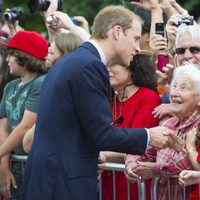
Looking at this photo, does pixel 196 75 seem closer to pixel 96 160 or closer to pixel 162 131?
pixel 162 131

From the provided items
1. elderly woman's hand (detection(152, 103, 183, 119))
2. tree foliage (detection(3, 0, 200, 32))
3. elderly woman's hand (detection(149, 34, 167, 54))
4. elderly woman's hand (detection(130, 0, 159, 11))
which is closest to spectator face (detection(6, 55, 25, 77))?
elderly woman's hand (detection(149, 34, 167, 54))

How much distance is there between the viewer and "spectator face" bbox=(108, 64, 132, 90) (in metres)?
7.04

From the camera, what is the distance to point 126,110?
698cm

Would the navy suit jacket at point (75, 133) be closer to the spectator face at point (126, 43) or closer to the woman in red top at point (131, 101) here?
the spectator face at point (126, 43)

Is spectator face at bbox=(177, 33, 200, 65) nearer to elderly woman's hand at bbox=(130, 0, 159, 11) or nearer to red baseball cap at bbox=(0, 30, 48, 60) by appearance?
elderly woman's hand at bbox=(130, 0, 159, 11)

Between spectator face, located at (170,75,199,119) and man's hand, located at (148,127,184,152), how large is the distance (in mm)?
275

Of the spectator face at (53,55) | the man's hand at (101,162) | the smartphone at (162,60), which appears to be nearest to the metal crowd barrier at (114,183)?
the man's hand at (101,162)

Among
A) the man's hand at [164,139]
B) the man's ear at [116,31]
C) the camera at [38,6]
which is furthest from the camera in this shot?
the camera at [38,6]

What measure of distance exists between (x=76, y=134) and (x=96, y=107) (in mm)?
238

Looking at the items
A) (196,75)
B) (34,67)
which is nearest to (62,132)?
(196,75)

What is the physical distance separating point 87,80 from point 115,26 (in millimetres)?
505

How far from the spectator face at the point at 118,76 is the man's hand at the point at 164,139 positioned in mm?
929

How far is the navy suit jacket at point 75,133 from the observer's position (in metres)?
5.98

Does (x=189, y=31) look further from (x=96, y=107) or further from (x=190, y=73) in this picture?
(x=96, y=107)
